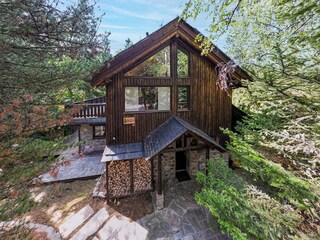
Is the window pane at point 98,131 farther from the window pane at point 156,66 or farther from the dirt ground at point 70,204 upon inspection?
the window pane at point 156,66

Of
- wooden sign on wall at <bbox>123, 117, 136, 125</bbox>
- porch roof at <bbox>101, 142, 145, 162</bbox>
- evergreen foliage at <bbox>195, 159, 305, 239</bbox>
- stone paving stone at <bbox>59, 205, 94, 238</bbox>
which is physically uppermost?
wooden sign on wall at <bbox>123, 117, 136, 125</bbox>

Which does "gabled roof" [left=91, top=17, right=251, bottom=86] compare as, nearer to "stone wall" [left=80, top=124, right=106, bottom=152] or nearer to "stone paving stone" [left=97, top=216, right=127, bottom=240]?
"stone paving stone" [left=97, top=216, right=127, bottom=240]

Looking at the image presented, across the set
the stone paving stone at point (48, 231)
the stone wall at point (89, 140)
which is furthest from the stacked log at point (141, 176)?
the stone wall at point (89, 140)

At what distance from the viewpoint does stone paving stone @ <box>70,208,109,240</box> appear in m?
6.61

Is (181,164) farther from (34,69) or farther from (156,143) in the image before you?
(34,69)

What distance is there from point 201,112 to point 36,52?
7853mm

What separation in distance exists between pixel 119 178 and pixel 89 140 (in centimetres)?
728

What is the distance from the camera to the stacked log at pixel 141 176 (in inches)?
329

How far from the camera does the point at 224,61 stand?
9438mm

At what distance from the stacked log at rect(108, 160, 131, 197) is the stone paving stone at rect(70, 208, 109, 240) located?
0.88 m

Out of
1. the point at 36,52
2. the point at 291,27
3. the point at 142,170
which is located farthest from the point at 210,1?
the point at 142,170

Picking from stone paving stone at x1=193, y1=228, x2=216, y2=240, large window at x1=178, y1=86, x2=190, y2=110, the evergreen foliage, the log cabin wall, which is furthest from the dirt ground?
large window at x1=178, y1=86, x2=190, y2=110

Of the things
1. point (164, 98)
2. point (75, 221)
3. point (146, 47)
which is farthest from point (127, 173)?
point (146, 47)

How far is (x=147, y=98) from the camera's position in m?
9.05
